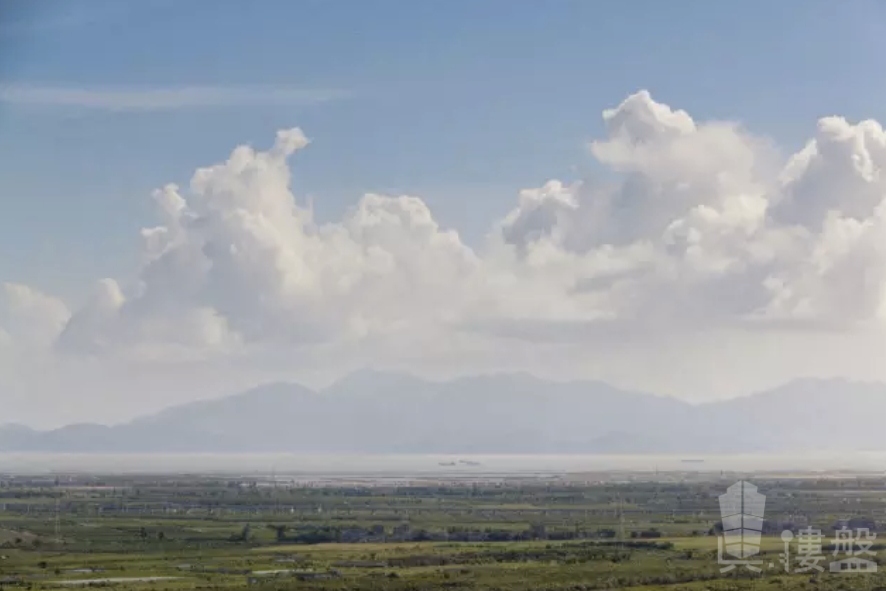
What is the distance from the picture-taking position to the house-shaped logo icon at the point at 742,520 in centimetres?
1034

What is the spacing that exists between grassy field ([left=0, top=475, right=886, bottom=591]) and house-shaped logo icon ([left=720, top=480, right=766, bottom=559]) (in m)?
0.15

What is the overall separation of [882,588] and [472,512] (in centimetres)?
852

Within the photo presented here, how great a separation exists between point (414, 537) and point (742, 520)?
334 centimetres

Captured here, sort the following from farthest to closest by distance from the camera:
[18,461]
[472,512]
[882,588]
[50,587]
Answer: [18,461] < [472,512] < [50,587] < [882,588]

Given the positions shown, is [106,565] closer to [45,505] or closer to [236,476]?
[45,505]

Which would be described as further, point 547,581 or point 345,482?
point 345,482

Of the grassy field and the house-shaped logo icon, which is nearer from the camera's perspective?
the grassy field

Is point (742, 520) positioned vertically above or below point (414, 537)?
above

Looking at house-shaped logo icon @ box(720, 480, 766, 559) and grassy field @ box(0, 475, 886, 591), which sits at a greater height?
house-shaped logo icon @ box(720, 480, 766, 559)

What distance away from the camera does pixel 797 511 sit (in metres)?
13.3

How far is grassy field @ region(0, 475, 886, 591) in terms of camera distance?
9.52m

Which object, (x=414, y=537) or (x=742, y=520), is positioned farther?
(x=414, y=537)

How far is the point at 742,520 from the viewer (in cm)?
1216

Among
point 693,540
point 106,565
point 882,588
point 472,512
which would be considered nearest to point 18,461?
point 472,512
